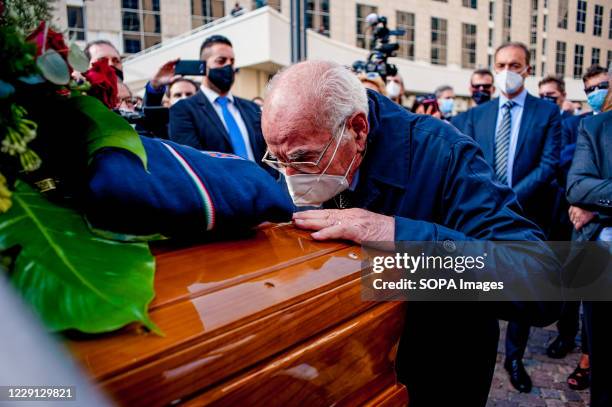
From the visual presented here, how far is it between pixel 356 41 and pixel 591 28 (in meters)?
25.4

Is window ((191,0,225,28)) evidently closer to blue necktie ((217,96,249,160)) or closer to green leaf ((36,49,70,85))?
blue necktie ((217,96,249,160))

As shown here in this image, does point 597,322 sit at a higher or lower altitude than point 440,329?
lower

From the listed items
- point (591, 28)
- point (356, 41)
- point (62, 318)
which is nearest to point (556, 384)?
point (591, 28)

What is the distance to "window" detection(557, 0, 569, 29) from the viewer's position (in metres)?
4.83

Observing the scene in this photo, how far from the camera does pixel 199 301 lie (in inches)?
33.0

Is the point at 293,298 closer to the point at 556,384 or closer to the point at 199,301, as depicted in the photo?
the point at 199,301

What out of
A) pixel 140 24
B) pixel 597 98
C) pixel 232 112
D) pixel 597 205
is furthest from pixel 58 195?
pixel 140 24

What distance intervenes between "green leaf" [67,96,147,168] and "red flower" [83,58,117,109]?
0.26 feet

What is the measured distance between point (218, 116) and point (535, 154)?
8.25ft

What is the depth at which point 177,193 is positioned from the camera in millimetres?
960

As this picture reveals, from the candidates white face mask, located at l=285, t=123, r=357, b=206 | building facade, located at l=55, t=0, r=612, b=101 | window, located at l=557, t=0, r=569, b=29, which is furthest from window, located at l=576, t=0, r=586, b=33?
building facade, located at l=55, t=0, r=612, b=101

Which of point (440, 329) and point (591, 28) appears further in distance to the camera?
point (591, 28)

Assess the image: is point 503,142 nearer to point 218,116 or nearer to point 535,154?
point 535,154

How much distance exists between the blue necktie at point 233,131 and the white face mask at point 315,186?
5.92 ft
